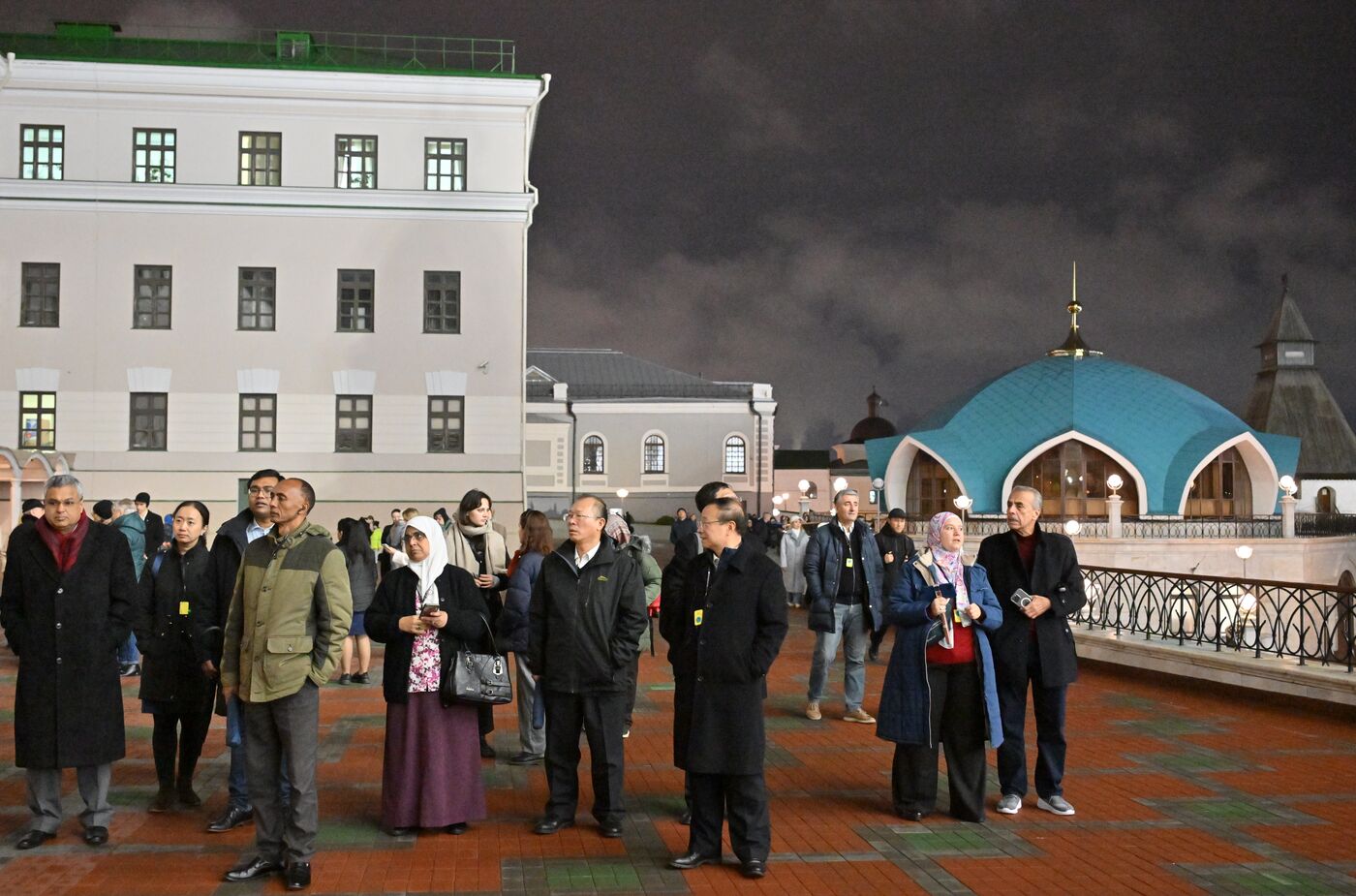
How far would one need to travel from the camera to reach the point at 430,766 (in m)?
6.61

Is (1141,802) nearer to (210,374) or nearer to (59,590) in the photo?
(59,590)

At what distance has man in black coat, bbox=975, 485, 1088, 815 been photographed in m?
7.41

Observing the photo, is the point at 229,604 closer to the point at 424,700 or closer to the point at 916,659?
the point at 424,700

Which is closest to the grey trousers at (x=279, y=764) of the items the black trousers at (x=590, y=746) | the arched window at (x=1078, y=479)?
the black trousers at (x=590, y=746)

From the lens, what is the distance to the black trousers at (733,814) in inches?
239

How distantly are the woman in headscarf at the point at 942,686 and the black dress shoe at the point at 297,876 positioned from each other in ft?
10.9

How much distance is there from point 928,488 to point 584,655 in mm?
38593

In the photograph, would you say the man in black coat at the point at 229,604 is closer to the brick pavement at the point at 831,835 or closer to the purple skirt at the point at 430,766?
the brick pavement at the point at 831,835

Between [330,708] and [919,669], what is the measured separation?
6.18m

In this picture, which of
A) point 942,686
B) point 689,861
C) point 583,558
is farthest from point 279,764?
point 942,686

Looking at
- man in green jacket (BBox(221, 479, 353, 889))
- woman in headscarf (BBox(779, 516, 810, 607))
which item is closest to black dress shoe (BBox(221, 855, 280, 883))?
man in green jacket (BBox(221, 479, 353, 889))

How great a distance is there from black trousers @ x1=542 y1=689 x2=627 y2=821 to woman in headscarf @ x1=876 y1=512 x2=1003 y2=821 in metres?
1.60

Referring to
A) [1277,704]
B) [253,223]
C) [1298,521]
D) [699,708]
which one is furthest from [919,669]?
[1298,521]

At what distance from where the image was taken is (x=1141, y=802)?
7.62 meters
